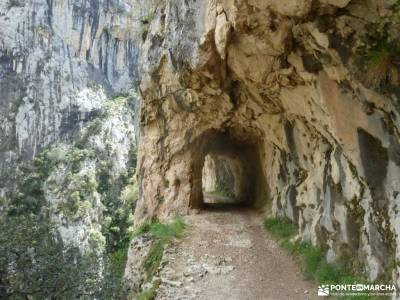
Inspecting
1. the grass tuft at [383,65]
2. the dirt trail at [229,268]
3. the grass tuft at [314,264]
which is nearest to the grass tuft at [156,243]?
the dirt trail at [229,268]

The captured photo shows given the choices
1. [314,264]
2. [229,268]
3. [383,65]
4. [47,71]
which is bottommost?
[229,268]

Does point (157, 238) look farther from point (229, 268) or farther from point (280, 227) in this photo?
point (280, 227)

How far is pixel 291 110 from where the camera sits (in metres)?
9.36

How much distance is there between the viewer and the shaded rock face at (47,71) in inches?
2249

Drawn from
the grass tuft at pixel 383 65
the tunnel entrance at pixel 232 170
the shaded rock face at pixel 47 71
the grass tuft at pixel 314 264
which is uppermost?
the shaded rock face at pixel 47 71

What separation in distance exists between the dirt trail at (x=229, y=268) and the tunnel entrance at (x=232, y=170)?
3.84 metres

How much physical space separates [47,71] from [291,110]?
5694cm

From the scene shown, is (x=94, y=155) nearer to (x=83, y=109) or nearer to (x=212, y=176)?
(x=83, y=109)

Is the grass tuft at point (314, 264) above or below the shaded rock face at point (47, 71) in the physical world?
below

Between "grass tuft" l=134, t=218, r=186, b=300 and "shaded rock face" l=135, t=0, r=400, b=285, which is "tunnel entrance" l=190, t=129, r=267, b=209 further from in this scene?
"grass tuft" l=134, t=218, r=186, b=300

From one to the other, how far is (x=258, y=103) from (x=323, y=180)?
3.43 m

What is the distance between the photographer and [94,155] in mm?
55000

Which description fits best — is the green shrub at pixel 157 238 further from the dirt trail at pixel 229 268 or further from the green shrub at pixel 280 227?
the green shrub at pixel 280 227

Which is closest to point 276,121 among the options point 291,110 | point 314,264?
point 291,110
